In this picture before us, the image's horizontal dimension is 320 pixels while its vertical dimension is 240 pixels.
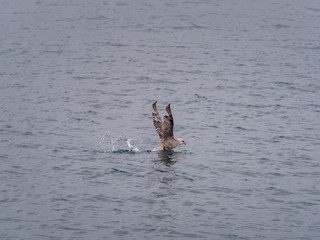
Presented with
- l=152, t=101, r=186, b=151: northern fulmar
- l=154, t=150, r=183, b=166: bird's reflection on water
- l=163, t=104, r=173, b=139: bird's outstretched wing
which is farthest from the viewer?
l=152, t=101, r=186, b=151: northern fulmar

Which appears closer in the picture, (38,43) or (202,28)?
(38,43)

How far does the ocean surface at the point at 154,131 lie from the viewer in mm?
24719

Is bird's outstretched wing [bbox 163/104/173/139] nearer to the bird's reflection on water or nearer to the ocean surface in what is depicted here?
the bird's reflection on water

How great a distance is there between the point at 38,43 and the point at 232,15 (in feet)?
93.7

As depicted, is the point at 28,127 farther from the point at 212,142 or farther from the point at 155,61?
the point at 155,61

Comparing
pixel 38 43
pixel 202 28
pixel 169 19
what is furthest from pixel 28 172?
pixel 169 19

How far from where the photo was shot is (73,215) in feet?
80.8

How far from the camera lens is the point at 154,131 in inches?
1460

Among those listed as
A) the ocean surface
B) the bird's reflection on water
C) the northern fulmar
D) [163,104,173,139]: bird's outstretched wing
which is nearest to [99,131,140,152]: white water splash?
the ocean surface

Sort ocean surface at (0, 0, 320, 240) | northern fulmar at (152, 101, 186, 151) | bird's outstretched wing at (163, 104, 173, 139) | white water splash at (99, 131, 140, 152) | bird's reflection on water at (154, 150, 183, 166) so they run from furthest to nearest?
white water splash at (99, 131, 140, 152) → northern fulmar at (152, 101, 186, 151) → bird's outstretched wing at (163, 104, 173, 139) → bird's reflection on water at (154, 150, 183, 166) → ocean surface at (0, 0, 320, 240)

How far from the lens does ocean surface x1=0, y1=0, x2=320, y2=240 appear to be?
973 inches

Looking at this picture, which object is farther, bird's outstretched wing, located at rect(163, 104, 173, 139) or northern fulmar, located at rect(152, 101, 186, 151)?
northern fulmar, located at rect(152, 101, 186, 151)

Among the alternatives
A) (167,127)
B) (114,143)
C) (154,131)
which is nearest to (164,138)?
(167,127)

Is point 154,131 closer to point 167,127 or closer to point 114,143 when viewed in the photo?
point 114,143
